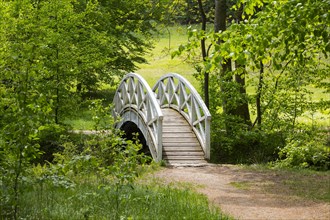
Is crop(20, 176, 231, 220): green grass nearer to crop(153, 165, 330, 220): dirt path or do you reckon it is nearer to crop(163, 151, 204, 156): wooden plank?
crop(153, 165, 330, 220): dirt path

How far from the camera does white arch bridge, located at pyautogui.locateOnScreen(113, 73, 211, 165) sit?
15.8 metres

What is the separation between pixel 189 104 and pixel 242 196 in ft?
26.3

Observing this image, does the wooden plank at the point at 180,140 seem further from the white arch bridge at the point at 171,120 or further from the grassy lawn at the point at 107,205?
the grassy lawn at the point at 107,205

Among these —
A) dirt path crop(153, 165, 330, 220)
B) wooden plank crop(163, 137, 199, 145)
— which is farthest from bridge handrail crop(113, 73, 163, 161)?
dirt path crop(153, 165, 330, 220)

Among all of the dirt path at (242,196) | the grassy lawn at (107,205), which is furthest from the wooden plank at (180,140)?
the grassy lawn at (107,205)

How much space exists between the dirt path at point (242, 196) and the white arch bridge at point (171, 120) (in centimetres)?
128

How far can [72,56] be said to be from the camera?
18.1 metres

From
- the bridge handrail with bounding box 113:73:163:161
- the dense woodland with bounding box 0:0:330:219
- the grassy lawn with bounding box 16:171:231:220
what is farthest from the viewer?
the bridge handrail with bounding box 113:73:163:161

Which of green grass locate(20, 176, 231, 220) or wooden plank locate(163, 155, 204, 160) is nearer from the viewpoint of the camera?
green grass locate(20, 176, 231, 220)

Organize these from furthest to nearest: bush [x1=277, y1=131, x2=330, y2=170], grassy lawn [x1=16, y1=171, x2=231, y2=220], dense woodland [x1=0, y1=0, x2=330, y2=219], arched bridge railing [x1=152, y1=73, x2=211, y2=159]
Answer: arched bridge railing [x1=152, y1=73, x2=211, y2=159], bush [x1=277, y1=131, x2=330, y2=170], grassy lawn [x1=16, y1=171, x2=231, y2=220], dense woodland [x1=0, y1=0, x2=330, y2=219]

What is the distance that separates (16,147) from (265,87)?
12678 millimetres

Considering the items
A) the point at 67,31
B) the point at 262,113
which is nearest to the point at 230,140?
the point at 262,113

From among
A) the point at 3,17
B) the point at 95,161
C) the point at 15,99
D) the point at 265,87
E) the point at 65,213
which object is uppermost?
the point at 3,17

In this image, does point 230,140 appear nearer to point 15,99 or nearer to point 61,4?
point 61,4
